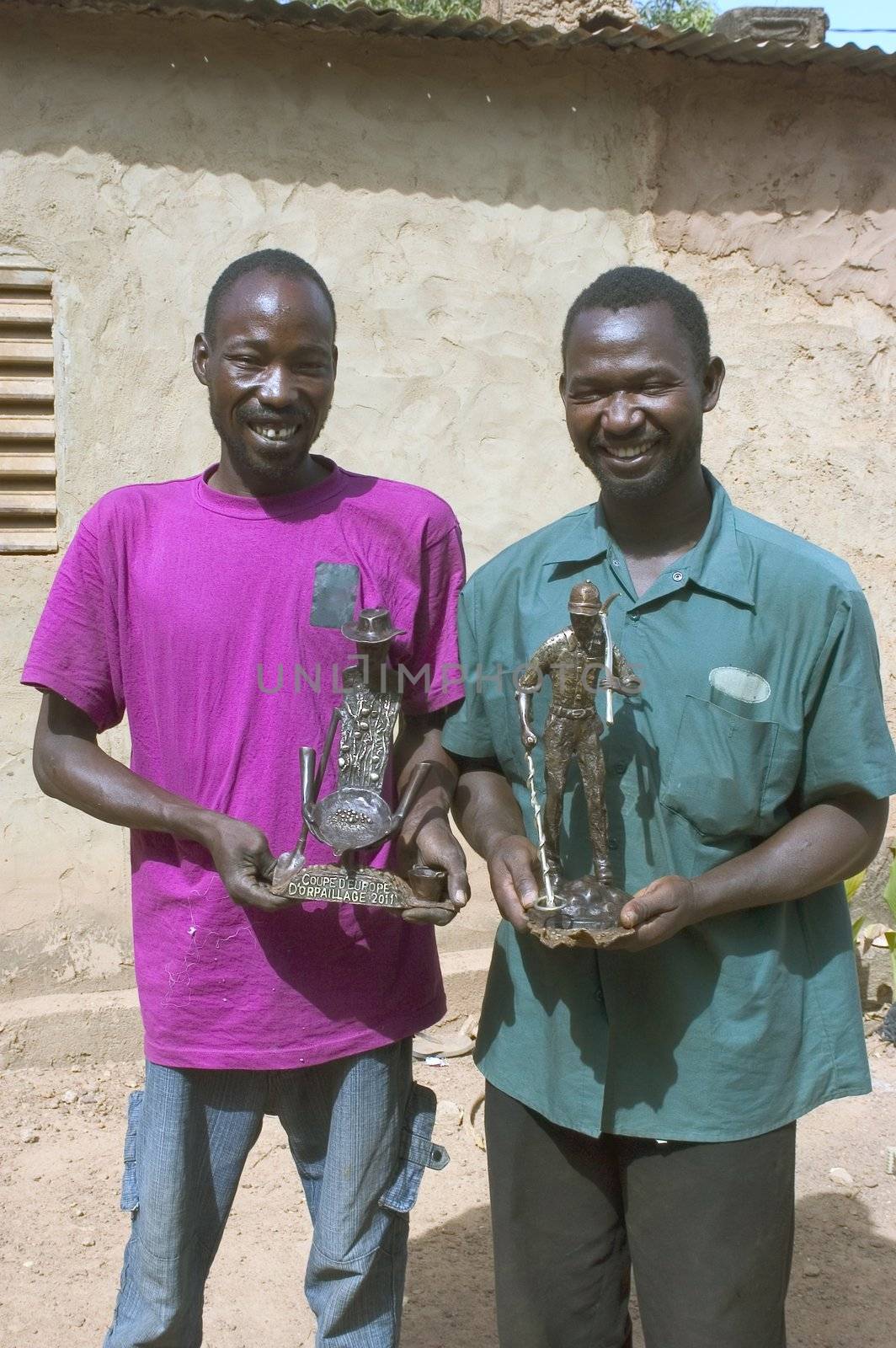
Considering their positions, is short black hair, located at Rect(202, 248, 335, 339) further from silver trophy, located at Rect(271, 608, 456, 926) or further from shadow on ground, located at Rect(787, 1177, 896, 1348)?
shadow on ground, located at Rect(787, 1177, 896, 1348)

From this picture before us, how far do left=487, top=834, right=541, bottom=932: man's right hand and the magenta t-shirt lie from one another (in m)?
0.33

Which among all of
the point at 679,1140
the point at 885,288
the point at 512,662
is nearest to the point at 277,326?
the point at 512,662

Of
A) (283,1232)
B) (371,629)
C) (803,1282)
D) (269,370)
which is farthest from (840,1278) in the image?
(269,370)

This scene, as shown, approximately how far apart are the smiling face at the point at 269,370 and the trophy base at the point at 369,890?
31.6 inches

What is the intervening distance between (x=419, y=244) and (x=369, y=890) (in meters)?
3.63

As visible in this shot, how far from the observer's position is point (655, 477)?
2.34 m

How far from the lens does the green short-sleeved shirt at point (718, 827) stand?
7.48ft

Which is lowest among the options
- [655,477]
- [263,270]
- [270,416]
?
[655,477]

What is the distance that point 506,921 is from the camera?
248cm

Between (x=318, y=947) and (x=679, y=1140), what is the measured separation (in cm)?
78

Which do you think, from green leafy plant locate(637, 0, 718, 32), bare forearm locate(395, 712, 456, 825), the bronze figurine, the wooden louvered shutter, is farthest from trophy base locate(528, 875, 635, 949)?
green leafy plant locate(637, 0, 718, 32)

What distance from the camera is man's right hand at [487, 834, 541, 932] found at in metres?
2.30

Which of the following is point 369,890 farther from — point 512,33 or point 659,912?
point 512,33

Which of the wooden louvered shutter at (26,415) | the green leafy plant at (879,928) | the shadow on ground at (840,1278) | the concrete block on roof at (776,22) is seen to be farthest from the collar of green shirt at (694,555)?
the concrete block on roof at (776,22)
